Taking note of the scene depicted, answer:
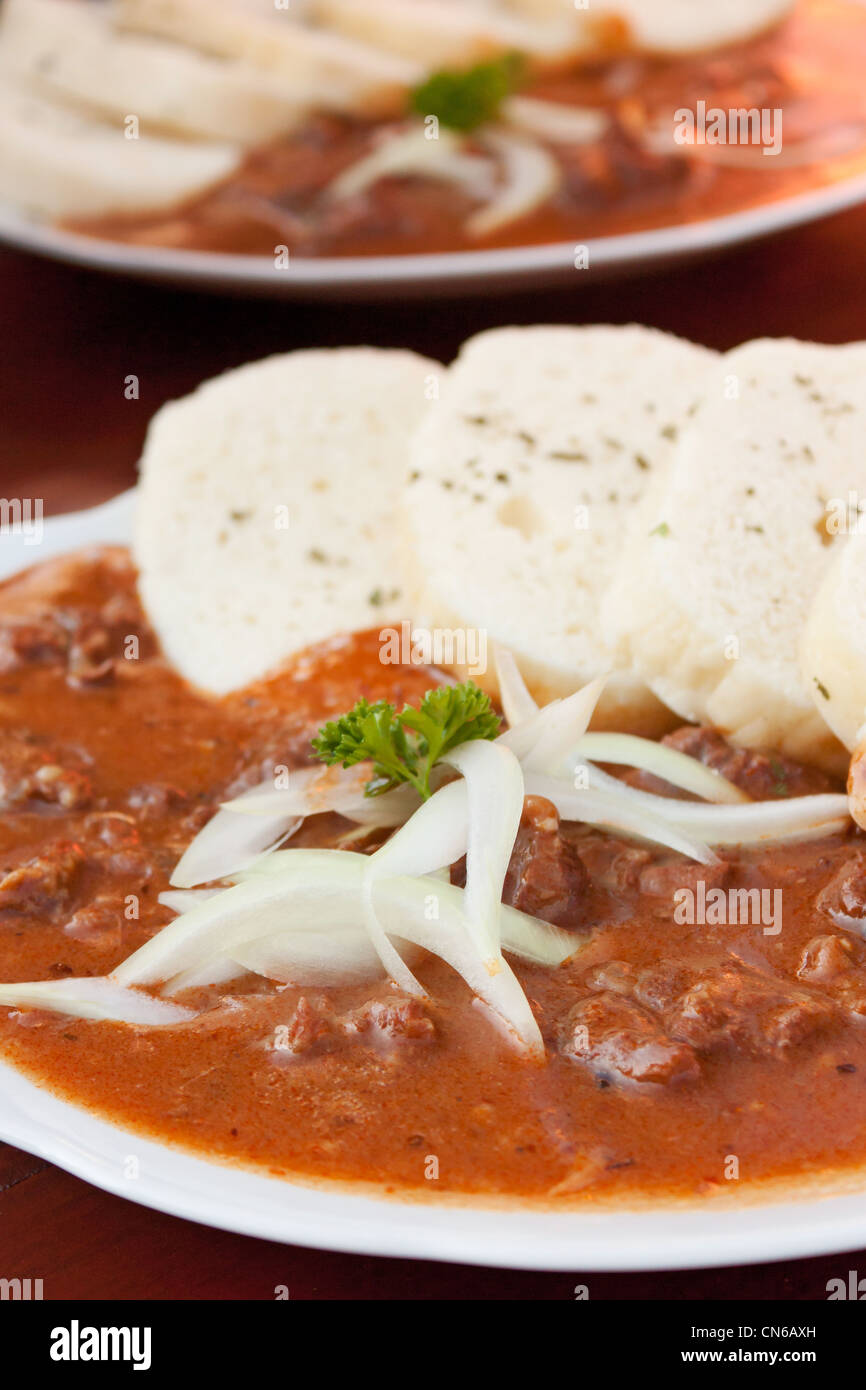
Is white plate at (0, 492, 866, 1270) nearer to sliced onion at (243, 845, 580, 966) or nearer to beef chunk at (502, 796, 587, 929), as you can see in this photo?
sliced onion at (243, 845, 580, 966)

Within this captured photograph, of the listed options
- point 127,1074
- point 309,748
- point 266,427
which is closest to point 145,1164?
point 127,1074

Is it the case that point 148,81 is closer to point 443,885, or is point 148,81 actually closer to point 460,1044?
point 443,885

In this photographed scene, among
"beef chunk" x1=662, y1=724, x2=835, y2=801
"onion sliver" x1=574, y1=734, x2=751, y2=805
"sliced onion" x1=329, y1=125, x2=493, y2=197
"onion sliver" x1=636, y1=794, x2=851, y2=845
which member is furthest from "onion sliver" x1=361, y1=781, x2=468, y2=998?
"sliced onion" x1=329, y1=125, x2=493, y2=197

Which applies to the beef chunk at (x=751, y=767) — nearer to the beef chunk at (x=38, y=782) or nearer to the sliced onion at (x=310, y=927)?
the sliced onion at (x=310, y=927)

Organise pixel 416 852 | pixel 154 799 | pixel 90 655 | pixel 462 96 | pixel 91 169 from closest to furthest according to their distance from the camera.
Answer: pixel 416 852
pixel 154 799
pixel 90 655
pixel 91 169
pixel 462 96

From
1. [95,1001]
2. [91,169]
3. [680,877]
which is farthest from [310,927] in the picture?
[91,169]
